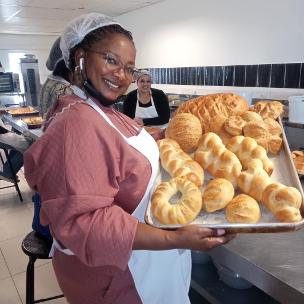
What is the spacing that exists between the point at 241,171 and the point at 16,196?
323cm

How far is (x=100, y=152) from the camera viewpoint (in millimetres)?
679

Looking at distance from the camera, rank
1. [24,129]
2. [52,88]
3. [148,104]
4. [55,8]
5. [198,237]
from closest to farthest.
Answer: [198,237]
[52,88]
[24,129]
[148,104]
[55,8]

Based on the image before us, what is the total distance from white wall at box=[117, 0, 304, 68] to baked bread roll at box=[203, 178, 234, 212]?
3133mm

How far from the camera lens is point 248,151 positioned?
0.86m

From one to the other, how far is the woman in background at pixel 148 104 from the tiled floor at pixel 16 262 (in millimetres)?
1520

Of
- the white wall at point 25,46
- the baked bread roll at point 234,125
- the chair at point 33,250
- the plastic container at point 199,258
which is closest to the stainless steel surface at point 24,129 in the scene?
the chair at point 33,250

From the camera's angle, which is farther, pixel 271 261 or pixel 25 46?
pixel 25 46

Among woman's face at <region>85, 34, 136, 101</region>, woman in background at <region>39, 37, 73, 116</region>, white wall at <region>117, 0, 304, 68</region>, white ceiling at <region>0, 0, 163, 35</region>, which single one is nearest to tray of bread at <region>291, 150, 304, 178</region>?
woman's face at <region>85, 34, 136, 101</region>

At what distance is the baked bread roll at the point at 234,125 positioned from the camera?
0.99 m

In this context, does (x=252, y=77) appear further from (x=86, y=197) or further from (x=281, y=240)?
(x=86, y=197)

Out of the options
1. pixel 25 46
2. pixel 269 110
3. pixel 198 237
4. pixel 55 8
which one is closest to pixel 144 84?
pixel 269 110

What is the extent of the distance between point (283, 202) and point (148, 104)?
112 inches

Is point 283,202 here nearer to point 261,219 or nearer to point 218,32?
point 261,219

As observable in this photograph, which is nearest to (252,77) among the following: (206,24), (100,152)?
(206,24)
